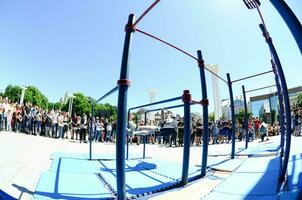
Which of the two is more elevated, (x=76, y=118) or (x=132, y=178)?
(x=76, y=118)

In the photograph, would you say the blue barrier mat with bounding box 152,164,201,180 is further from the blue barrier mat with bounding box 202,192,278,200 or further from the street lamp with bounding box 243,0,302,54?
the street lamp with bounding box 243,0,302,54

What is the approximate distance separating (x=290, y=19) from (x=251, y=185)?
179cm

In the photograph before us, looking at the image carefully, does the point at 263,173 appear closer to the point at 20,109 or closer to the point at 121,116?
the point at 121,116

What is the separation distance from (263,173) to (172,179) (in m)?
1.25

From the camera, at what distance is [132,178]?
3500 mm

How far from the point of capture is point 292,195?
177 cm

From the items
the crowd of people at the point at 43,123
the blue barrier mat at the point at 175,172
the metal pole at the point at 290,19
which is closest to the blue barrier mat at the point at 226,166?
the blue barrier mat at the point at 175,172

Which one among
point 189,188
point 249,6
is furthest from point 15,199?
point 249,6

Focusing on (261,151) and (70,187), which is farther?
(261,151)

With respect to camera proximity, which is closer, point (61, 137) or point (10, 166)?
point (10, 166)

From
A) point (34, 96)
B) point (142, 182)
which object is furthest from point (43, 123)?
point (34, 96)

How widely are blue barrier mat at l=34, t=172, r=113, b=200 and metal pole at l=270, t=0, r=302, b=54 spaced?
2.30 metres

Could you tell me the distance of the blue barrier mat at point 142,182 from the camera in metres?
2.78

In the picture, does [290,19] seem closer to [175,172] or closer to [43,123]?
[175,172]
